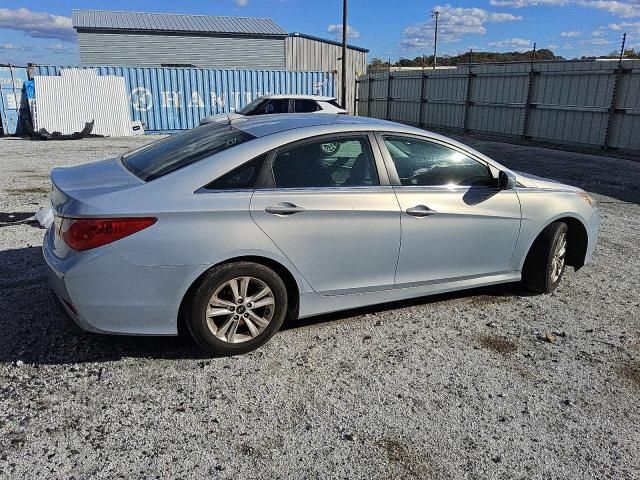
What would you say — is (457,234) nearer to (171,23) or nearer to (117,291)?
(117,291)

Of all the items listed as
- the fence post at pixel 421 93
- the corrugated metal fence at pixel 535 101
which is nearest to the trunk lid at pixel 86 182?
the corrugated metal fence at pixel 535 101

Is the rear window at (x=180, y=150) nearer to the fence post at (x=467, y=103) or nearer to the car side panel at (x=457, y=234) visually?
the car side panel at (x=457, y=234)

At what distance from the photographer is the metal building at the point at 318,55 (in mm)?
36938

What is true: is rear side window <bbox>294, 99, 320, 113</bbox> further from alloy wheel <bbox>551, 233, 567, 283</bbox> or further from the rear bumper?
the rear bumper

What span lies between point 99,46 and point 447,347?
35.5 m

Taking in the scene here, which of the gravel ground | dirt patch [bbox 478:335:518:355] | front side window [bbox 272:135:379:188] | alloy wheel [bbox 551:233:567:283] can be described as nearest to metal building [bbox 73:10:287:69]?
the gravel ground

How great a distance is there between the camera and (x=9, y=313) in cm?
407

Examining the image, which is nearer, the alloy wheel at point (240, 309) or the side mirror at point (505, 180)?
the alloy wheel at point (240, 309)

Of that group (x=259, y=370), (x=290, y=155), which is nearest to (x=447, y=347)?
(x=259, y=370)

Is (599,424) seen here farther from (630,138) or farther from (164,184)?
(630,138)

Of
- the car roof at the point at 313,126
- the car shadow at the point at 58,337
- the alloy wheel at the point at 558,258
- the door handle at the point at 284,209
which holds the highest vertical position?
the car roof at the point at 313,126

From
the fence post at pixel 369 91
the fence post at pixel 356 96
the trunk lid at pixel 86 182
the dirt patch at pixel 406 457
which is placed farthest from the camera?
the fence post at pixel 356 96

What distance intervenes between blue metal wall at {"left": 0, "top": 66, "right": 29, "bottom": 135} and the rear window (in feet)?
58.7

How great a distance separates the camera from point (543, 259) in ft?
15.0
